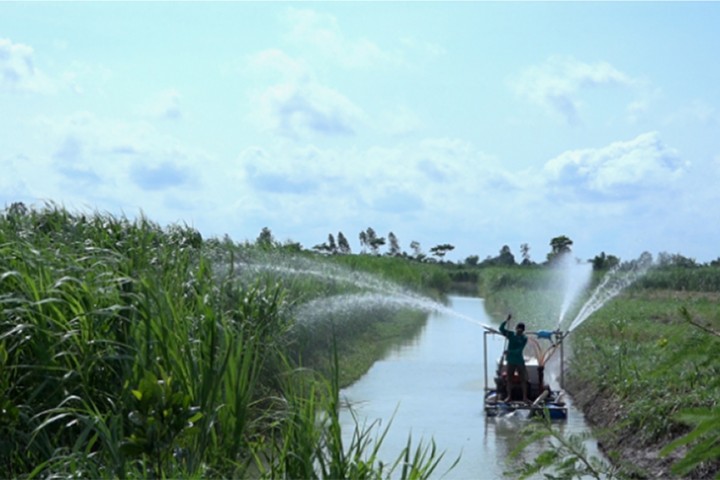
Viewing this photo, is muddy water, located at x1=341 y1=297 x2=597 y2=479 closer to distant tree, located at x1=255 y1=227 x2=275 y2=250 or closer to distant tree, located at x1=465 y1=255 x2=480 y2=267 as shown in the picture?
distant tree, located at x1=255 y1=227 x2=275 y2=250

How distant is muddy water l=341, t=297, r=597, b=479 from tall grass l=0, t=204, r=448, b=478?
1.65 ft

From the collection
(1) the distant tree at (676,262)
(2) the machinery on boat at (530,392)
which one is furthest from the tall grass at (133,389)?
(1) the distant tree at (676,262)

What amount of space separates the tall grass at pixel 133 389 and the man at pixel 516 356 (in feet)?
18.6

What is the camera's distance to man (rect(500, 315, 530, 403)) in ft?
44.9

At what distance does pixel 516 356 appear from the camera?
13688 mm

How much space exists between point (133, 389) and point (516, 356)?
823cm

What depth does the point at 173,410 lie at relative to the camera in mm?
5586

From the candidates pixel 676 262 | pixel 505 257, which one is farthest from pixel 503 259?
pixel 676 262

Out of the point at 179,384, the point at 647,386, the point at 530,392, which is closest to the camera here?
the point at 179,384

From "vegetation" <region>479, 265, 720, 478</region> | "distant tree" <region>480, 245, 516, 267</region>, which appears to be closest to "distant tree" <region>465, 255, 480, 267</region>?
"distant tree" <region>480, 245, 516, 267</region>

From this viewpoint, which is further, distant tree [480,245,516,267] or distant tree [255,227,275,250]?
distant tree [480,245,516,267]

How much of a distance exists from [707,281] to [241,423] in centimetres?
3948

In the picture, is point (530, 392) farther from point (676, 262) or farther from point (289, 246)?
point (676, 262)

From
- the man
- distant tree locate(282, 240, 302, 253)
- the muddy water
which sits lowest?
the muddy water
